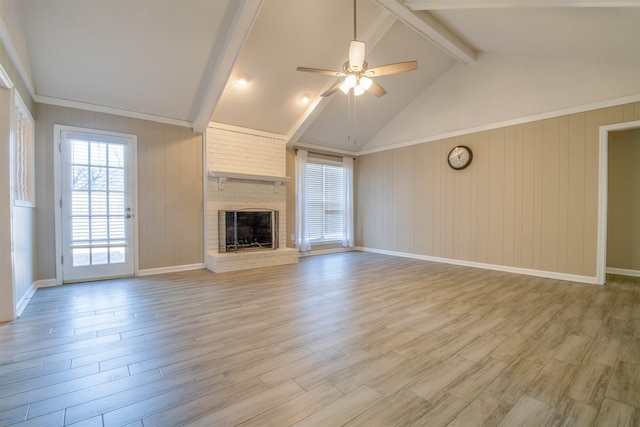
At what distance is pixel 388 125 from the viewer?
661cm

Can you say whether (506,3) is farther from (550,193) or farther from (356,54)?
(550,193)

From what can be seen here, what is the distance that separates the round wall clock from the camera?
5.24 m

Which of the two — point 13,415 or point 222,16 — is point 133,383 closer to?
point 13,415

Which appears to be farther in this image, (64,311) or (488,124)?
(488,124)

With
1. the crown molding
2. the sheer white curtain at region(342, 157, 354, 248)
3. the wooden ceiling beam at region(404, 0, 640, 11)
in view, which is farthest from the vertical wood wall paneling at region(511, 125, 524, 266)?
the crown molding

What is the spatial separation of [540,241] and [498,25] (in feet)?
10.5

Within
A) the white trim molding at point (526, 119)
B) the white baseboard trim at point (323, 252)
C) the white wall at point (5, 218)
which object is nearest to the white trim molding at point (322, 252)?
the white baseboard trim at point (323, 252)

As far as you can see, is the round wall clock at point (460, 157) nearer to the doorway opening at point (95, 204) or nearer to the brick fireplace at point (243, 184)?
the brick fireplace at point (243, 184)

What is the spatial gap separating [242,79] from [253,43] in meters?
0.65

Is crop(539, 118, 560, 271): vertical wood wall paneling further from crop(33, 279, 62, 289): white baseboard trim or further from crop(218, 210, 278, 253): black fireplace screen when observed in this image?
crop(33, 279, 62, 289): white baseboard trim

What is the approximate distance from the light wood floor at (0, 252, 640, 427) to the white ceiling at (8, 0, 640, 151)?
2.85 m

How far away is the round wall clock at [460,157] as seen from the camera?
524cm

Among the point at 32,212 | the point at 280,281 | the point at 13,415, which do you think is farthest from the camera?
the point at 280,281

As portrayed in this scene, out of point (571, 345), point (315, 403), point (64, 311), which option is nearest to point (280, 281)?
point (64, 311)
